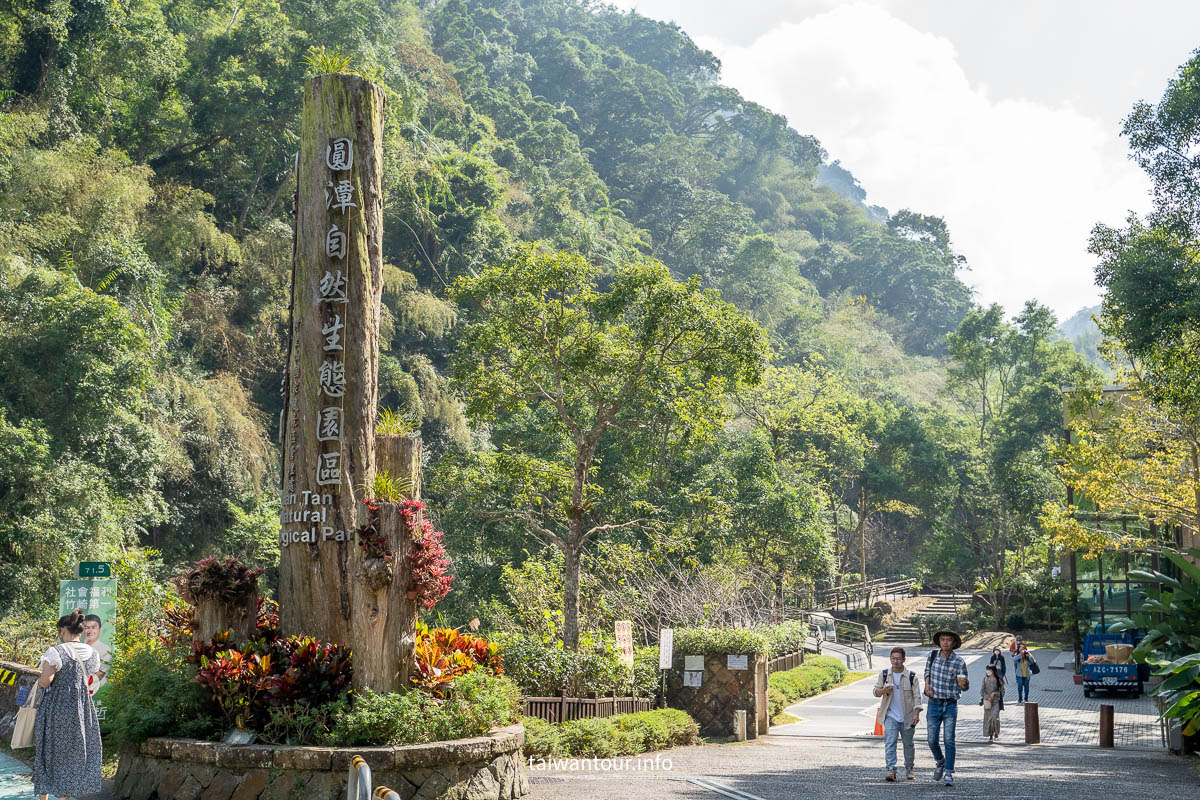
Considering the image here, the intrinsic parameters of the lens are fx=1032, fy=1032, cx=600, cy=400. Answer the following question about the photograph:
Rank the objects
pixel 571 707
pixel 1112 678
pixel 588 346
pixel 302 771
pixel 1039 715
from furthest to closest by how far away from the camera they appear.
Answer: pixel 1112 678 < pixel 1039 715 < pixel 588 346 < pixel 571 707 < pixel 302 771

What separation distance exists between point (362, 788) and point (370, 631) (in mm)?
4266

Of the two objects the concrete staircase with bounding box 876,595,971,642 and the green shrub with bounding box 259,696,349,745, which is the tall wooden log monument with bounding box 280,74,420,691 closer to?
the green shrub with bounding box 259,696,349,745

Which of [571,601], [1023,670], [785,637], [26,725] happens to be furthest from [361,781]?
[785,637]

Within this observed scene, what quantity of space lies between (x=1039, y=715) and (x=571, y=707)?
11.2 m

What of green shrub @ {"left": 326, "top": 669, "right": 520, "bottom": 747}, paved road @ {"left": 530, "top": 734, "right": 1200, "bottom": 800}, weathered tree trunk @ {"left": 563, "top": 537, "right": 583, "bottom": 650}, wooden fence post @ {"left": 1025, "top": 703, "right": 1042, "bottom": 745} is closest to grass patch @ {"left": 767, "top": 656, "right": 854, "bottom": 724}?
wooden fence post @ {"left": 1025, "top": 703, "right": 1042, "bottom": 745}

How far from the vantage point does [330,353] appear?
9477mm

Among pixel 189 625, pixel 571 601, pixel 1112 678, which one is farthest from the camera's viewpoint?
pixel 1112 678

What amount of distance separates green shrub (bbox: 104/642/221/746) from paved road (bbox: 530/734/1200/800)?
9.18ft

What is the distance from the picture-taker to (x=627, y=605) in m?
22.1

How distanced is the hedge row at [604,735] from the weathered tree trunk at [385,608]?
7.97 ft

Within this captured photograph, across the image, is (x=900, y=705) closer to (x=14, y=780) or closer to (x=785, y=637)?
(x=14, y=780)

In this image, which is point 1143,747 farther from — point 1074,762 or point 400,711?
point 400,711

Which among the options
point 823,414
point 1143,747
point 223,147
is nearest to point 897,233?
point 823,414

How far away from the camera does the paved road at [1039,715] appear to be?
52.6 feet
